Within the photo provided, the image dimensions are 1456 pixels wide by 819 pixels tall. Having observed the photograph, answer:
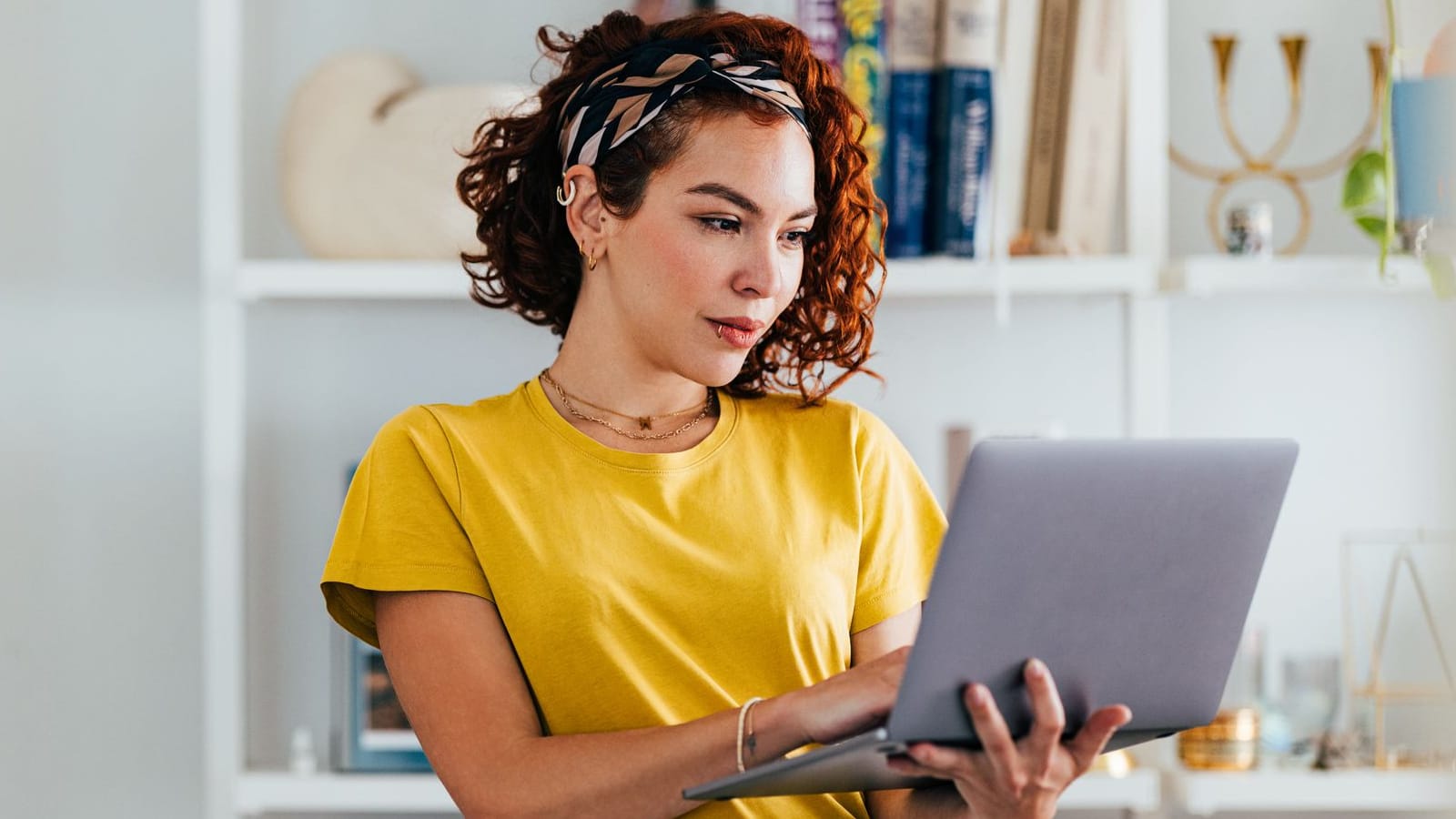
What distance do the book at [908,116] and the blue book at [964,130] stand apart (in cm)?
2

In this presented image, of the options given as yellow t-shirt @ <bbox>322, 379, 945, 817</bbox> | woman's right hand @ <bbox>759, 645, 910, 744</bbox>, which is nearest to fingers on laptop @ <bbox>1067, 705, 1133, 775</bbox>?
woman's right hand @ <bbox>759, 645, 910, 744</bbox>

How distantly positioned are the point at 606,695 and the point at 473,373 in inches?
32.8

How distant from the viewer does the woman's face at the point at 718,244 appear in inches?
42.5

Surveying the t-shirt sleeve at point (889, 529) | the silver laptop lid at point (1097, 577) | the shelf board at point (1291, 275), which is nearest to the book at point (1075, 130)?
the shelf board at point (1291, 275)

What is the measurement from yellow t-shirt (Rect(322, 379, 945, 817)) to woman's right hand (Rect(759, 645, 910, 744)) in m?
0.15

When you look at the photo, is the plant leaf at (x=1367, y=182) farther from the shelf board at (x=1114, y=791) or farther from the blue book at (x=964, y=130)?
the shelf board at (x=1114, y=791)

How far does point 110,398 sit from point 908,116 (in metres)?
1.00

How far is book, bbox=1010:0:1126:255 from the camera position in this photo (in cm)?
165

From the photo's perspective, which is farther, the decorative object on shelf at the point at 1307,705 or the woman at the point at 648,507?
the decorative object on shelf at the point at 1307,705

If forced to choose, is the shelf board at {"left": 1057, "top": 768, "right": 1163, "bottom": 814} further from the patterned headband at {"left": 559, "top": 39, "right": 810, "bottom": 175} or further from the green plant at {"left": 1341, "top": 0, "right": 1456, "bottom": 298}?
the patterned headband at {"left": 559, "top": 39, "right": 810, "bottom": 175}

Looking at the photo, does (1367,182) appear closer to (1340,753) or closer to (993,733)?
(1340,753)

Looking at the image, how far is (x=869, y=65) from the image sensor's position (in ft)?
5.31

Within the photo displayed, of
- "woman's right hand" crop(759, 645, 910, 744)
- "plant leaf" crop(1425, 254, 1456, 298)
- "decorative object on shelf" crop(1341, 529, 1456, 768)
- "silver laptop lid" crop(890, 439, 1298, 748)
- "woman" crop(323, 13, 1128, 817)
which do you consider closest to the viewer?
"silver laptop lid" crop(890, 439, 1298, 748)

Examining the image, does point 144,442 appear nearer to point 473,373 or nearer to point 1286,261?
point 473,373
